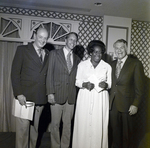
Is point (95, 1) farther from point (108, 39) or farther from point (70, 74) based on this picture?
point (70, 74)

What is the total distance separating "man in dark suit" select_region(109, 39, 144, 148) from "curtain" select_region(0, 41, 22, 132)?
5.29ft

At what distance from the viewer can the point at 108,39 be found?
289 cm

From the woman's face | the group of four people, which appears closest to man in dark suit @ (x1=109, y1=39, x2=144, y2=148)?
the group of four people

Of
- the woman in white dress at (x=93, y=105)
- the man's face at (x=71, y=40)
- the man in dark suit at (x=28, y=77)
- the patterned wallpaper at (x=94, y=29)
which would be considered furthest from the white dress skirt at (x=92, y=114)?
the patterned wallpaper at (x=94, y=29)

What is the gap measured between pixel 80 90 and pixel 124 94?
18.2 inches

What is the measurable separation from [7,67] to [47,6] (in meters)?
1.07

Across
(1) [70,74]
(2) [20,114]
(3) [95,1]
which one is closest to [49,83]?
(1) [70,74]

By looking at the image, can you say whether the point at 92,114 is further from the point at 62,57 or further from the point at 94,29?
the point at 94,29

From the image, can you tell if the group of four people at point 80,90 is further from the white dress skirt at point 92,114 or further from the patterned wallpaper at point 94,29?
the patterned wallpaper at point 94,29

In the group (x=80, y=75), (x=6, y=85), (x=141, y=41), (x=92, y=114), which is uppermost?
(x=141, y=41)

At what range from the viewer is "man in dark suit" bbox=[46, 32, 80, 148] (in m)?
1.90

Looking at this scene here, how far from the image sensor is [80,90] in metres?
1.89

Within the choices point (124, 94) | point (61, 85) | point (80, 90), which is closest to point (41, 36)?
point (61, 85)

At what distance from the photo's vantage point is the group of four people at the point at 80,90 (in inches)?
71.5
